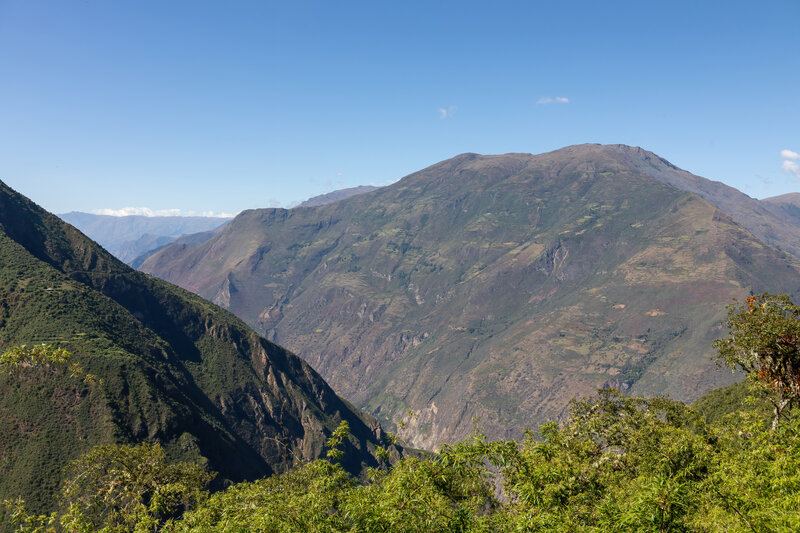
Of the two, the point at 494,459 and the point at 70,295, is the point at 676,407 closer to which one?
the point at 494,459

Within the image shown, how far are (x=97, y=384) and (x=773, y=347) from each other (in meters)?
142

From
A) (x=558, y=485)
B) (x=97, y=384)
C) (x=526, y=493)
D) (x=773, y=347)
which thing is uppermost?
(x=773, y=347)

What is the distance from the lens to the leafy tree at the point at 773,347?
48.2 meters

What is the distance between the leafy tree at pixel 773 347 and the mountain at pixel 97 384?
68809 mm

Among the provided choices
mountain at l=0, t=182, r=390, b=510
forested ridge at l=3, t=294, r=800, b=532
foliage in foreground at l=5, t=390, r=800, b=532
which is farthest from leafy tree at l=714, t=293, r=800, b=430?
mountain at l=0, t=182, r=390, b=510

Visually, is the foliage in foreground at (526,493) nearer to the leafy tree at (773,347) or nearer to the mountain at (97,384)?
the leafy tree at (773,347)

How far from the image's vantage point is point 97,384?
4496 inches

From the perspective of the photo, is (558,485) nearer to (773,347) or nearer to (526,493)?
(526,493)

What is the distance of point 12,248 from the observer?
150m

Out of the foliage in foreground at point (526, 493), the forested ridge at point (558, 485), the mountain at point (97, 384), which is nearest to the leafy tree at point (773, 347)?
the forested ridge at point (558, 485)

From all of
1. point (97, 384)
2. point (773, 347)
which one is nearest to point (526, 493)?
point (773, 347)

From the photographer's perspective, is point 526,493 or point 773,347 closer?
point 526,493

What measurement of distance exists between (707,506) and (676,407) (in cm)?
4121

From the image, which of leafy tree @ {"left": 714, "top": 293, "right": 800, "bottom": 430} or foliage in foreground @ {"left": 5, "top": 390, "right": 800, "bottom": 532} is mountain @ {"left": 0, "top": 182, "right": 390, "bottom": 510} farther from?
leafy tree @ {"left": 714, "top": 293, "right": 800, "bottom": 430}
